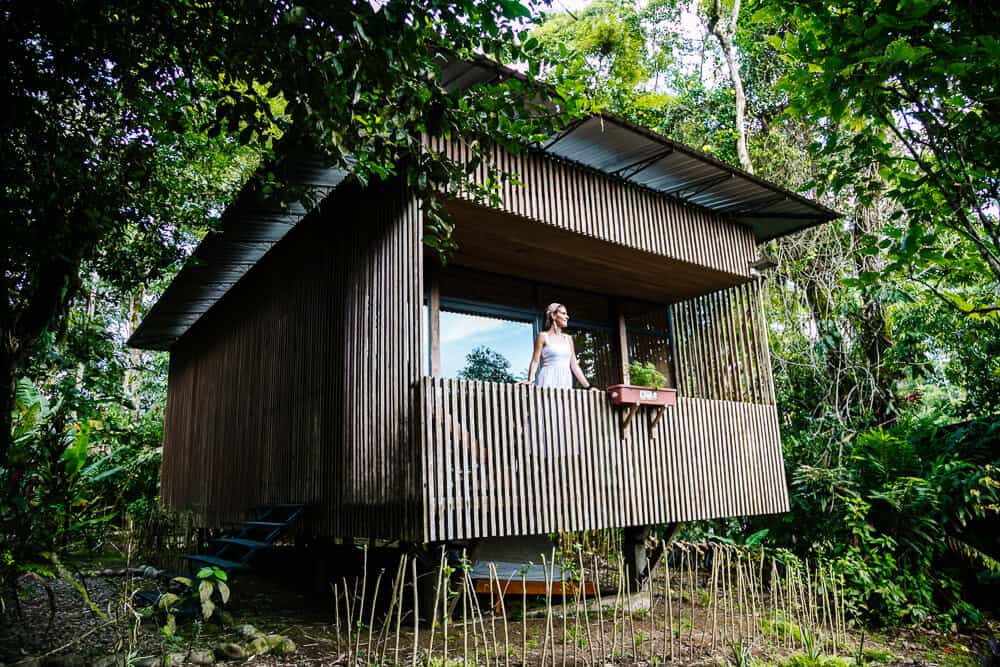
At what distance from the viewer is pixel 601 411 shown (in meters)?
6.97

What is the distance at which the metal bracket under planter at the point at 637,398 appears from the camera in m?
7.07

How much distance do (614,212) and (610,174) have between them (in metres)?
0.44

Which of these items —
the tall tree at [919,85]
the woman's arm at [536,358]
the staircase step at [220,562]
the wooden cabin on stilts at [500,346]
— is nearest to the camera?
the tall tree at [919,85]

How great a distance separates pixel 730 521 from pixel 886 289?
4776 mm

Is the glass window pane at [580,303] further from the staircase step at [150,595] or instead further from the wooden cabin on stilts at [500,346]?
the staircase step at [150,595]

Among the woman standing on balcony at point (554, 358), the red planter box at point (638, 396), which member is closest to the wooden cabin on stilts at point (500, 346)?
the red planter box at point (638, 396)

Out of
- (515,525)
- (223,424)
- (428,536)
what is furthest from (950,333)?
(223,424)

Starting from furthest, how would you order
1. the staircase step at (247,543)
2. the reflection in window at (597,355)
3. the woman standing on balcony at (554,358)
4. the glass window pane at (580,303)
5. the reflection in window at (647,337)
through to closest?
the reflection in window at (647,337), the reflection in window at (597,355), the glass window pane at (580,303), the woman standing on balcony at (554,358), the staircase step at (247,543)

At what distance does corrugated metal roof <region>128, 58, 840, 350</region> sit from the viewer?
22.1 ft

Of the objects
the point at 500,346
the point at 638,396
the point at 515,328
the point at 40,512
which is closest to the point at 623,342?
the point at 515,328

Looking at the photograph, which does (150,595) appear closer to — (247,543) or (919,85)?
(247,543)

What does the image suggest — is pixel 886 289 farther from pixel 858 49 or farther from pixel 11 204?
pixel 11 204

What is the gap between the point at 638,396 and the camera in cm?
715

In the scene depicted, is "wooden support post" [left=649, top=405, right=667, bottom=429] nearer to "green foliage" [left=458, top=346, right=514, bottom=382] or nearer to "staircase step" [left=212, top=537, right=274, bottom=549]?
"green foliage" [left=458, top=346, right=514, bottom=382]
